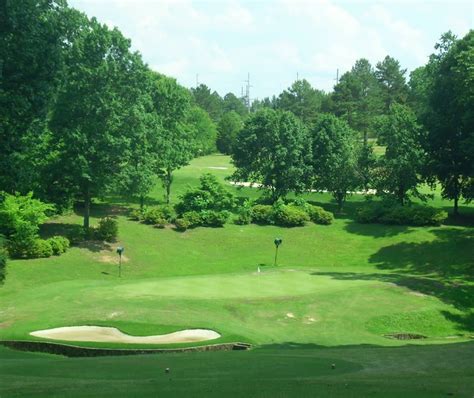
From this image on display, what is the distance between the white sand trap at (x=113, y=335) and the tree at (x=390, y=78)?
121 metres

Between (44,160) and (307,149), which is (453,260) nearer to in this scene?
(307,149)

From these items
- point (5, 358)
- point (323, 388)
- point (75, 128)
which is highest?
point (75, 128)

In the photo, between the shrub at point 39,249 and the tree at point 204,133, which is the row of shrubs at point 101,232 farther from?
the tree at point 204,133

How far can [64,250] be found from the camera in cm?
4644

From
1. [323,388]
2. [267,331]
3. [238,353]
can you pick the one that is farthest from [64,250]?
[323,388]

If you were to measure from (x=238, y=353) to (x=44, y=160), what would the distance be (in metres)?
32.8

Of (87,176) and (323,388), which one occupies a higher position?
(87,176)

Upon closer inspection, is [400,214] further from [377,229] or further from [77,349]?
[77,349]

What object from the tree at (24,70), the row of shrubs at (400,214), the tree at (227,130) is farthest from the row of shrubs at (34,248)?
the tree at (227,130)

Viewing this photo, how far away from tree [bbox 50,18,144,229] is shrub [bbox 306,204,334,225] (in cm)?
2102

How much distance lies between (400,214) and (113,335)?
4004 cm

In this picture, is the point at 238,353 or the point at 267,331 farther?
the point at 267,331

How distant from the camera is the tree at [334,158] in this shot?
66.1m

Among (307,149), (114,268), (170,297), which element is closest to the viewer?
(170,297)
